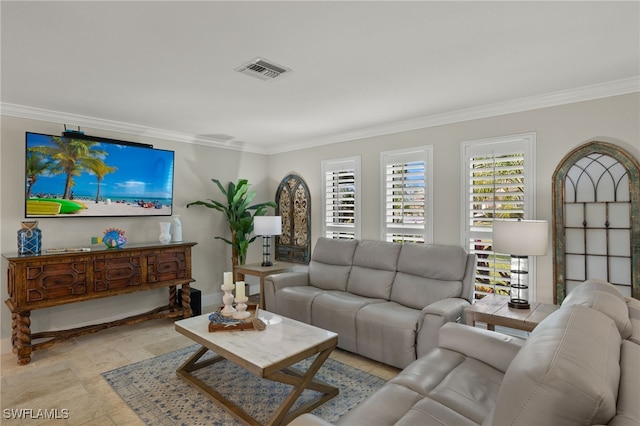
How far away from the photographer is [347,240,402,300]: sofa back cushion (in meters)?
3.63

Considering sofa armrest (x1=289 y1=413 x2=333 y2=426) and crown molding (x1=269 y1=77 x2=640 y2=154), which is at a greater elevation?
crown molding (x1=269 y1=77 x2=640 y2=154)

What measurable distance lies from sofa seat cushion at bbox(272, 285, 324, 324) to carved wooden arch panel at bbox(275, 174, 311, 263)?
1.37 meters

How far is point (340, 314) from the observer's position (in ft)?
→ 10.8

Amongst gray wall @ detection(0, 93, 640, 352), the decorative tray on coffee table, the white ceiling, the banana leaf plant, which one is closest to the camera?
the white ceiling

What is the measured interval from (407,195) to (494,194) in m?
0.97

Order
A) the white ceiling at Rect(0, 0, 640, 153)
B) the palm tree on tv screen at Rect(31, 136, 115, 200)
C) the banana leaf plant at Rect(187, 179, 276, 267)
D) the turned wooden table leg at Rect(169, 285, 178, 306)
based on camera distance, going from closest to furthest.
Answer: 1. the white ceiling at Rect(0, 0, 640, 153)
2. the palm tree on tv screen at Rect(31, 136, 115, 200)
3. the turned wooden table leg at Rect(169, 285, 178, 306)
4. the banana leaf plant at Rect(187, 179, 276, 267)

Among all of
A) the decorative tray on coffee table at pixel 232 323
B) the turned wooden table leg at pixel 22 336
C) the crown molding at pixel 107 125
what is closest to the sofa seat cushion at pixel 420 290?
the decorative tray on coffee table at pixel 232 323

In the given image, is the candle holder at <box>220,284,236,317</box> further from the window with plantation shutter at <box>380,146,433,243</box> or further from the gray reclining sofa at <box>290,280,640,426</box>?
the window with plantation shutter at <box>380,146,433,243</box>

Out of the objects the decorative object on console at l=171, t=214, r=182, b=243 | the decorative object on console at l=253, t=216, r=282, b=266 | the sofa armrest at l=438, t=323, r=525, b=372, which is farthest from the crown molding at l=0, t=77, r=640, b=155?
the sofa armrest at l=438, t=323, r=525, b=372

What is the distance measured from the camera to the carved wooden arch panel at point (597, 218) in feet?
9.17

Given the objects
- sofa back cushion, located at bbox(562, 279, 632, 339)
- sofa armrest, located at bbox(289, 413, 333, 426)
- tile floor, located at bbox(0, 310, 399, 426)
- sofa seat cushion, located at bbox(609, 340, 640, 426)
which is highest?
sofa back cushion, located at bbox(562, 279, 632, 339)

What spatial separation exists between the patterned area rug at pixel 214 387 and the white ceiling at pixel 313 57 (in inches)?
95.7

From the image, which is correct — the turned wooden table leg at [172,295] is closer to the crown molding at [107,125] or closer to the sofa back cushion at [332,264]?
the sofa back cushion at [332,264]

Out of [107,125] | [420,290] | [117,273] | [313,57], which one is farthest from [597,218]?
[107,125]
